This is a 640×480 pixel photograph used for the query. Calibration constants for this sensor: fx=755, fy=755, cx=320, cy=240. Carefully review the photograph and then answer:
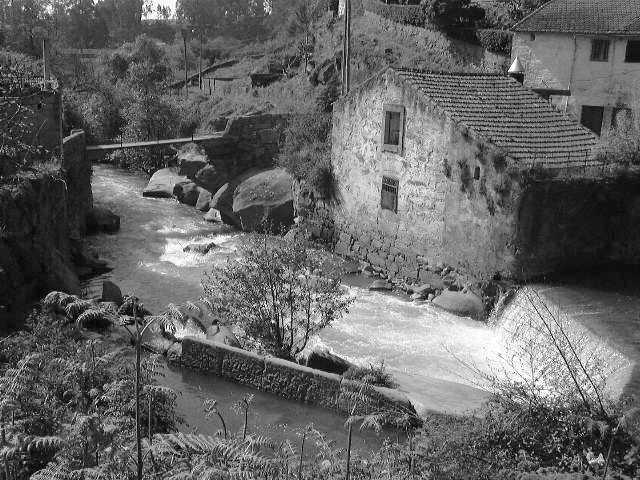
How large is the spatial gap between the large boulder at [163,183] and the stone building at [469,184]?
1259 cm

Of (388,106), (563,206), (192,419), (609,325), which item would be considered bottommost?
(192,419)

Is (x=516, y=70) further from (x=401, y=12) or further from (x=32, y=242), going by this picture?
(x=32, y=242)

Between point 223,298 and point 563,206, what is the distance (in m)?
10.1

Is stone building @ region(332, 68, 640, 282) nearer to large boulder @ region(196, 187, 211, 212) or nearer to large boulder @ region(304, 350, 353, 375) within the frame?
large boulder @ region(304, 350, 353, 375)

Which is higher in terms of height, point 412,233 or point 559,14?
point 559,14

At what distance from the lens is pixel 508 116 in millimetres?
24094

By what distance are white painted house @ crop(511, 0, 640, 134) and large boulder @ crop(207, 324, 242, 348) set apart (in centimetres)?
1897

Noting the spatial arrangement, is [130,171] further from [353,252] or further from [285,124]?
[353,252]

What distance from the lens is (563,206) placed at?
70.0 ft

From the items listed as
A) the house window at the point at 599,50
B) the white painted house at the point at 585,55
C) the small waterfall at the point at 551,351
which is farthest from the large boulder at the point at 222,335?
the house window at the point at 599,50

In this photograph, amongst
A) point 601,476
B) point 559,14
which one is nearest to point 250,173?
point 559,14

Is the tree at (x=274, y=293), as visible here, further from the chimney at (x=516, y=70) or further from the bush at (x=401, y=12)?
the bush at (x=401, y=12)

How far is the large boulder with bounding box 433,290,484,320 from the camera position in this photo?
71.1 feet

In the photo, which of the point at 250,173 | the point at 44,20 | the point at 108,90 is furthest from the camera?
the point at 44,20
